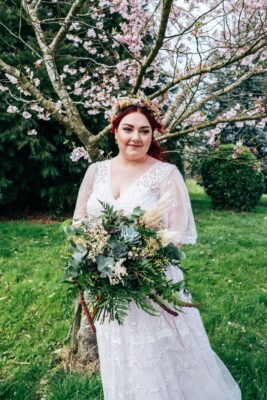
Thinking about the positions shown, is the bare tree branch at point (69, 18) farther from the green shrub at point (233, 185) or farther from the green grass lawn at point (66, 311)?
the green shrub at point (233, 185)

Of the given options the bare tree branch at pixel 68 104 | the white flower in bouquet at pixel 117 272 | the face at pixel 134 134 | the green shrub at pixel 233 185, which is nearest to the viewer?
the white flower in bouquet at pixel 117 272

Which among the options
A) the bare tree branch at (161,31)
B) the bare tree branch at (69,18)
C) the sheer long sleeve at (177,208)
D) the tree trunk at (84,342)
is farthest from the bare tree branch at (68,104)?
the tree trunk at (84,342)

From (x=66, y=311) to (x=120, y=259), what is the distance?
7.82ft

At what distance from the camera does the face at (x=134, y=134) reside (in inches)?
103

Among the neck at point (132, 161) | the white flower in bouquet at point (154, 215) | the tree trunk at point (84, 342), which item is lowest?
the tree trunk at point (84, 342)

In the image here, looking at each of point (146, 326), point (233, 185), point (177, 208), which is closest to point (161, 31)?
point (177, 208)

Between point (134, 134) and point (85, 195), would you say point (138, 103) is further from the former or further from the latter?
point (85, 195)

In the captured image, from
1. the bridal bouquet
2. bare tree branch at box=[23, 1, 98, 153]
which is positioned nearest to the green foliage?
the bridal bouquet

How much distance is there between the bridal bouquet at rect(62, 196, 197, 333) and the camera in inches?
84.4

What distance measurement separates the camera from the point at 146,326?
98.9 inches

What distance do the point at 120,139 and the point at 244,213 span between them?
8.46 m

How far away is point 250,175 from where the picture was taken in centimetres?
1086

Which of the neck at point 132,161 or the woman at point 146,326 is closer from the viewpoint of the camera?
the woman at point 146,326

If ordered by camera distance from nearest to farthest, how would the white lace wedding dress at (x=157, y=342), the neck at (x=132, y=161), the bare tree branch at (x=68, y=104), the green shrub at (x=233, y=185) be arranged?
the white lace wedding dress at (x=157, y=342)
the neck at (x=132, y=161)
the bare tree branch at (x=68, y=104)
the green shrub at (x=233, y=185)
